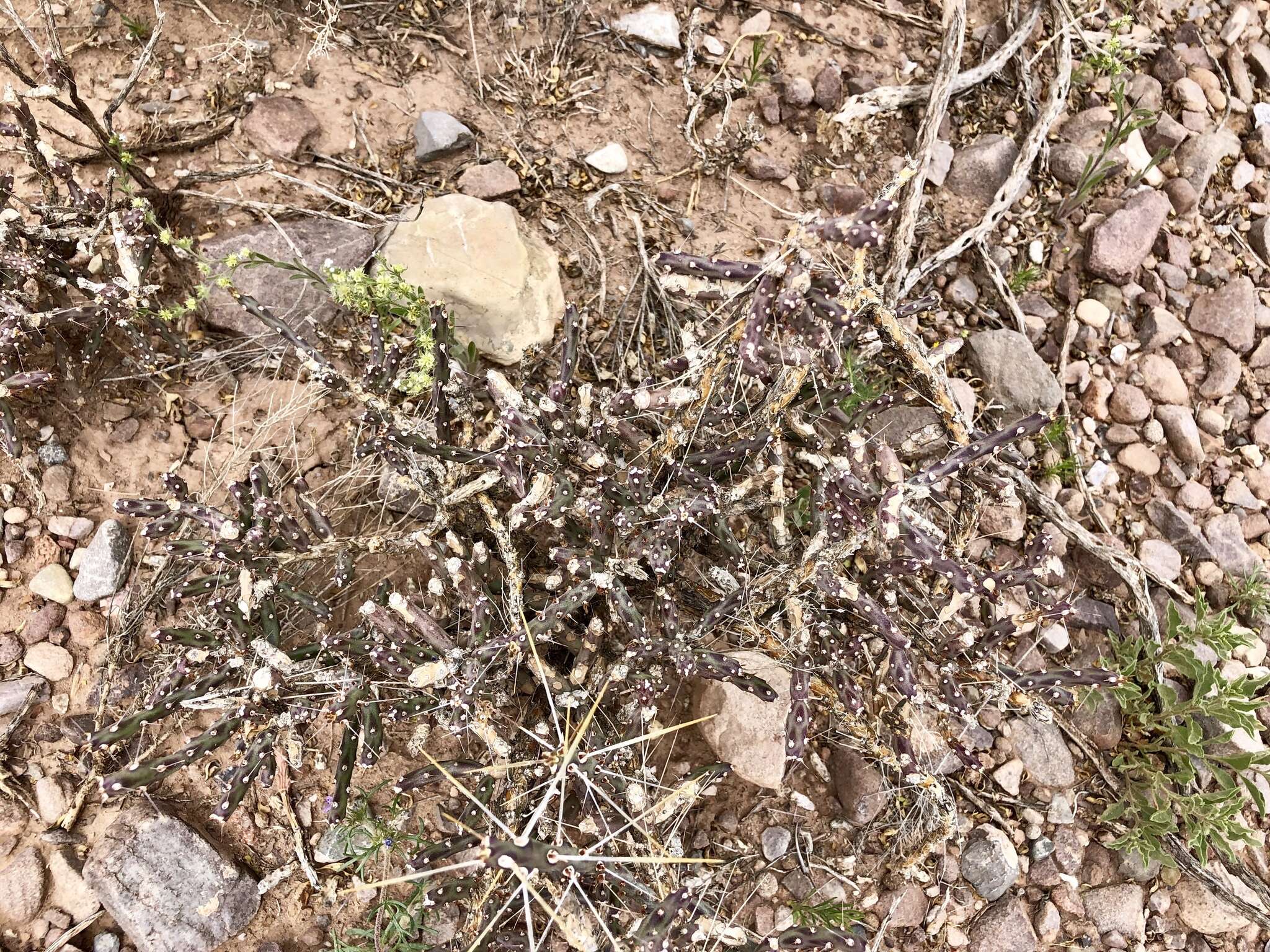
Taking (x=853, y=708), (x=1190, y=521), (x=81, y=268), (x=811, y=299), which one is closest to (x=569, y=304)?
(x=811, y=299)

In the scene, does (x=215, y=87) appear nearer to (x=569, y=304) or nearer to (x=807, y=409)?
(x=569, y=304)

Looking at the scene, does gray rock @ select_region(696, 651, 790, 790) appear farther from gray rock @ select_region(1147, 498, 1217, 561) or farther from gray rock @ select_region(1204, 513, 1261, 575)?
gray rock @ select_region(1204, 513, 1261, 575)

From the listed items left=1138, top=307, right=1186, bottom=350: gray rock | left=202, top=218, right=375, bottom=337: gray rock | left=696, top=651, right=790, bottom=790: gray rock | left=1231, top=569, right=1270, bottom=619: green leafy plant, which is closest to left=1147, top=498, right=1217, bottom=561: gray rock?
left=1231, top=569, right=1270, bottom=619: green leafy plant

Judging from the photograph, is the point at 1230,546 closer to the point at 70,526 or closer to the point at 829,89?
the point at 829,89

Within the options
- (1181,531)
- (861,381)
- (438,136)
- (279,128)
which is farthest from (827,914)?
(279,128)

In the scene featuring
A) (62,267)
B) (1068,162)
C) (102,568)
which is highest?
(1068,162)

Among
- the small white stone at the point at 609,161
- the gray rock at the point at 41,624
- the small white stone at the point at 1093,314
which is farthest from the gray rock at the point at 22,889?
the small white stone at the point at 1093,314

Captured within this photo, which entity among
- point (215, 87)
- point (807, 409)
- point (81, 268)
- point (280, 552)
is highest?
point (215, 87)
